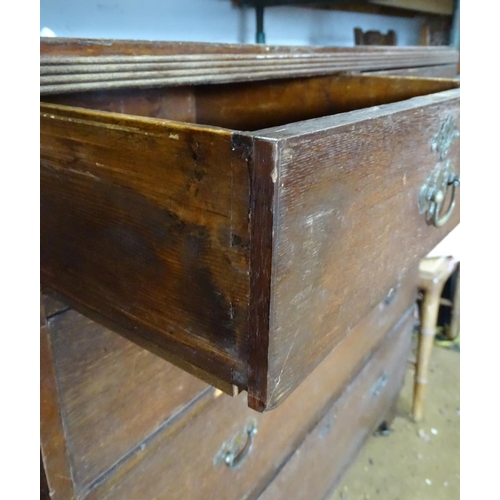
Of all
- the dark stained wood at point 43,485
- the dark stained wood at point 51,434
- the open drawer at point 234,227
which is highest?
the open drawer at point 234,227

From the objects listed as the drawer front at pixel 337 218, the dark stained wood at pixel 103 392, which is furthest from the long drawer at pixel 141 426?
the drawer front at pixel 337 218

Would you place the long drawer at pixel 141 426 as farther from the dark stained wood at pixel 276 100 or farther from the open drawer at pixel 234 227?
the dark stained wood at pixel 276 100

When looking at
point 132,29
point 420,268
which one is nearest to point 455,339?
point 420,268

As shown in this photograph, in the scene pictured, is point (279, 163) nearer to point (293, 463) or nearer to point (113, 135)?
point (113, 135)

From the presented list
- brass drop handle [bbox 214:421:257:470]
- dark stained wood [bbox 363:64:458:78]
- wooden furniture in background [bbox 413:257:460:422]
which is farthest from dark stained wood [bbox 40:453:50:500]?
wooden furniture in background [bbox 413:257:460:422]

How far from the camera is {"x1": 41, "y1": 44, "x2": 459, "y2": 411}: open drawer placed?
0.30 meters

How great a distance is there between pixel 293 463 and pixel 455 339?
1.15 metres

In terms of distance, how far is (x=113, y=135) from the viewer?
340 millimetres

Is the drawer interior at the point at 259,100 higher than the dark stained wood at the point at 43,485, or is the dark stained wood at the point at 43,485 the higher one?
the drawer interior at the point at 259,100

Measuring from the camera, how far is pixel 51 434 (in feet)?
1.51

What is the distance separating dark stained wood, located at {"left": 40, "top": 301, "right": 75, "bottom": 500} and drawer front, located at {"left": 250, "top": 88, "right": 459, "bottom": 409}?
0.70ft

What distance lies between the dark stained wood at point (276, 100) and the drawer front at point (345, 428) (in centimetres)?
57

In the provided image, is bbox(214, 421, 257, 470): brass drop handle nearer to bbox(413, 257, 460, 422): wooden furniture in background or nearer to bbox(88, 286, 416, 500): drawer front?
bbox(88, 286, 416, 500): drawer front

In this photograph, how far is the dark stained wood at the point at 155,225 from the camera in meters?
0.30
